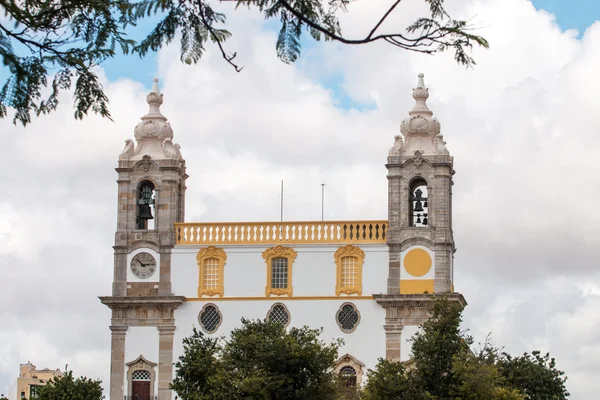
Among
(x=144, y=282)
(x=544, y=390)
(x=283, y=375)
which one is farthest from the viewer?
(x=144, y=282)

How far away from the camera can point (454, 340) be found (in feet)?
150

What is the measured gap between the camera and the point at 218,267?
54781 mm

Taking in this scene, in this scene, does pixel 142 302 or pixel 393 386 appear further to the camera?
pixel 142 302

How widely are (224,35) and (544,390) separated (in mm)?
34266

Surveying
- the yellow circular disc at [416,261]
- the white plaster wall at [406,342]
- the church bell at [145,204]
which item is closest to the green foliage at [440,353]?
the white plaster wall at [406,342]

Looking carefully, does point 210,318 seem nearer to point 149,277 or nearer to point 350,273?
point 149,277

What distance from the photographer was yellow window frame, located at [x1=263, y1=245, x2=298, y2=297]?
53.9m

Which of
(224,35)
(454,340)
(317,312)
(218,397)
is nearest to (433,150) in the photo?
(317,312)

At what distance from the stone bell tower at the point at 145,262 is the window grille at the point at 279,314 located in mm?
3401

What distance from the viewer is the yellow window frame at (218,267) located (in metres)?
54.4

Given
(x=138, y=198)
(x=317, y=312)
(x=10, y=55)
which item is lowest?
(x=10, y=55)

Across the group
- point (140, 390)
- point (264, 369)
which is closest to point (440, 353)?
point (264, 369)

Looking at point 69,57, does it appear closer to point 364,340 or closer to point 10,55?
point 10,55

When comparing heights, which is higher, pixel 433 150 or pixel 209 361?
pixel 433 150
